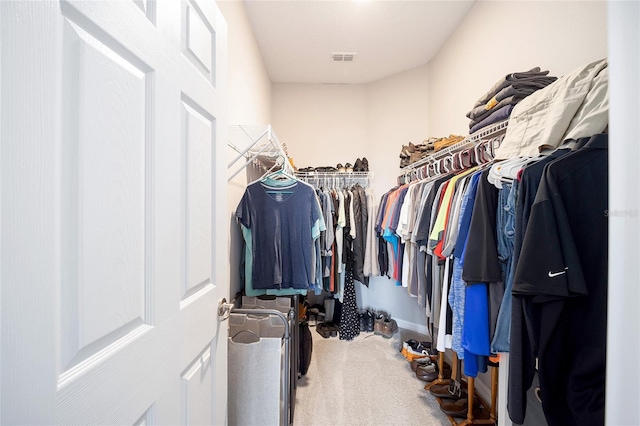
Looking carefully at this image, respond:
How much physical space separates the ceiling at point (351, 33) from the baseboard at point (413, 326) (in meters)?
2.85

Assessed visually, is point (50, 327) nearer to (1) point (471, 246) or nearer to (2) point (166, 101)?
(2) point (166, 101)

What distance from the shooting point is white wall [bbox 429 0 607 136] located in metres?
1.24

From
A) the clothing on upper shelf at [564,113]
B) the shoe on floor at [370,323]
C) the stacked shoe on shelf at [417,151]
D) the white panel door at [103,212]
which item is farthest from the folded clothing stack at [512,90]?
the shoe on floor at [370,323]

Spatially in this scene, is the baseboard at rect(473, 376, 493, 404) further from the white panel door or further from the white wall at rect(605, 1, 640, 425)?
the white panel door

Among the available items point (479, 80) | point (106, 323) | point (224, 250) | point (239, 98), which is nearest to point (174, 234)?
point (106, 323)

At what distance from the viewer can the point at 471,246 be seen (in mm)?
1084

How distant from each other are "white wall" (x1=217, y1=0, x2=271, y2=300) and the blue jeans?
1426 millimetres

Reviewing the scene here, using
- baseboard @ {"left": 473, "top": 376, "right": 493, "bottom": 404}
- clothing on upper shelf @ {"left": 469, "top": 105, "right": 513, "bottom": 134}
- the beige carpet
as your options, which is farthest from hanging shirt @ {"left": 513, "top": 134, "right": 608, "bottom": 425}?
baseboard @ {"left": 473, "top": 376, "right": 493, "bottom": 404}

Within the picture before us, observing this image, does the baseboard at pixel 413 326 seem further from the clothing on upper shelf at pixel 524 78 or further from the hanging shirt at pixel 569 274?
the clothing on upper shelf at pixel 524 78

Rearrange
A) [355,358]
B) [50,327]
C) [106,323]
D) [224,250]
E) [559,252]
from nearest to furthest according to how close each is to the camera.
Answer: [50,327], [106,323], [559,252], [224,250], [355,358]

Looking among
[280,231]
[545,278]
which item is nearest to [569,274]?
[545,278]

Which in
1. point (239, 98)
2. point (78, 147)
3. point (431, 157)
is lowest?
point (78, 147)

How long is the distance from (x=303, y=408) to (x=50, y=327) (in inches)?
70.5

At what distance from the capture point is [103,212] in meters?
0.48
